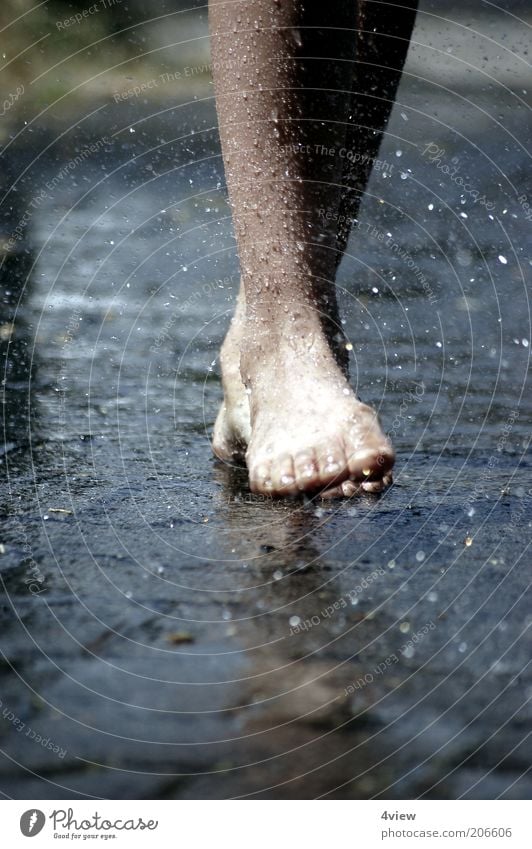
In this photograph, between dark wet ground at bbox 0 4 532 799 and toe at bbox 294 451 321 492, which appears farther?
toe at bbox 294 451 321 492

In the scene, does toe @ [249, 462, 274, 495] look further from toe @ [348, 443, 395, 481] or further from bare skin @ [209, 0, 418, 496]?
toe @ [348, 443, 395, 481]

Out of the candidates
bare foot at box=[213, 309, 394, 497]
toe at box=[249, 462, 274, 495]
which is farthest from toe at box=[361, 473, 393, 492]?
toe at box=[249, 462, 274, 495]

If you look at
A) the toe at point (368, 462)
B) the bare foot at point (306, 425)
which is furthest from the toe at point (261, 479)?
the toe at point (368, 462)

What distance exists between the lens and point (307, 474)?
120 centimetres

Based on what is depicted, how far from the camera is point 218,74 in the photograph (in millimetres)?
1347

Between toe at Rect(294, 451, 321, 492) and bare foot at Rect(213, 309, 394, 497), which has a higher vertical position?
bare foot at Rect(213, 309, 394, 497)

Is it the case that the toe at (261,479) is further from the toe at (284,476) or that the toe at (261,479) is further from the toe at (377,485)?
the toe at (377,485)

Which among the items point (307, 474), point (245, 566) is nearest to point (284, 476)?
point (307, 474)

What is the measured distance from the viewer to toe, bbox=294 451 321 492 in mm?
1194

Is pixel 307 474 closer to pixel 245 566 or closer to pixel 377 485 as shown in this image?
pixel 377 485

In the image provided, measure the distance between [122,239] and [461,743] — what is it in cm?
258

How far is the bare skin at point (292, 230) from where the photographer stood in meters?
1.22

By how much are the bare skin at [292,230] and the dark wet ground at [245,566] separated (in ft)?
0.22

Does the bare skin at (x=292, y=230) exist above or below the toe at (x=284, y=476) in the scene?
above
